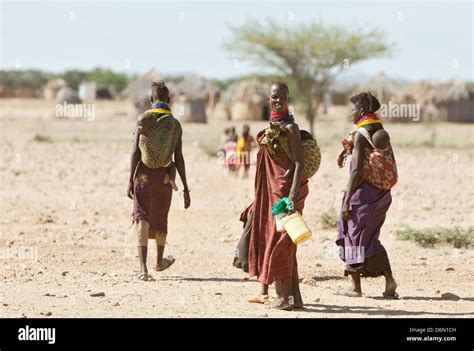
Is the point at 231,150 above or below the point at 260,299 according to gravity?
above

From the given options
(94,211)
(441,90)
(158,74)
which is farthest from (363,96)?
(158,74)

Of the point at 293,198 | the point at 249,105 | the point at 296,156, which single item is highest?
the point at 249,105

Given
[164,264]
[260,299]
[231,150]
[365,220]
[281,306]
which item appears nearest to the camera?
[281,306]

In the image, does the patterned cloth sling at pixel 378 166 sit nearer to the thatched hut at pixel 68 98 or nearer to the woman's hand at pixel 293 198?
the woman's hand at pixel 293 198

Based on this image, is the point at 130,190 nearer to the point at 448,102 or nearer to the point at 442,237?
the point at 442,237

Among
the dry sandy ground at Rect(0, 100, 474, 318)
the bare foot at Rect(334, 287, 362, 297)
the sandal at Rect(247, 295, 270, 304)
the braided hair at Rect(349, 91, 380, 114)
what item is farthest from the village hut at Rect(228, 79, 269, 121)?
the sandal at Rect(247, 295, 270, 304)

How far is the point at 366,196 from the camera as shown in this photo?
7.88 metres

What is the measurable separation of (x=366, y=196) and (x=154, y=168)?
194 cm

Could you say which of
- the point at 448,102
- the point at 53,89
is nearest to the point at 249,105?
the point at 448,102

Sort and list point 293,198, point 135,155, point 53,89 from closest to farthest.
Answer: point 293,198 → point 135,155 → point 53,89

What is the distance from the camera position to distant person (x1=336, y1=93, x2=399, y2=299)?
777 cm

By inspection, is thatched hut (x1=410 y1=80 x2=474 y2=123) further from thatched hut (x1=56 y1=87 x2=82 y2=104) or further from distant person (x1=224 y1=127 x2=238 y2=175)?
distant person (x1=224 y1=127 x2=238 y2=175)

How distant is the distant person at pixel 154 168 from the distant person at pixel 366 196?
1518 millimetres

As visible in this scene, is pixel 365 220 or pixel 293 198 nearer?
pixel 293 198
